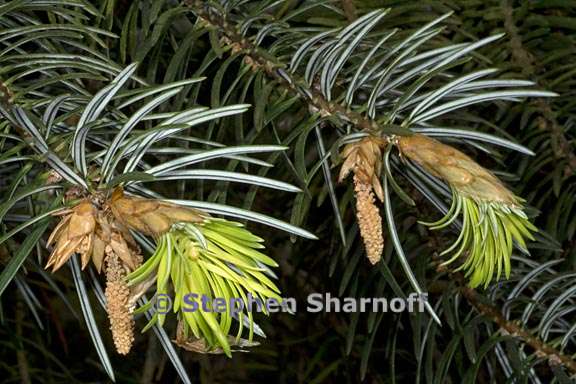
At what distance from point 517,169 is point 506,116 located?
0.07 metres

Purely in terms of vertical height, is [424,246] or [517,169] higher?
[517,169]

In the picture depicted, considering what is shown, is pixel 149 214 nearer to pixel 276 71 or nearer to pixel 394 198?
pixel 276 71

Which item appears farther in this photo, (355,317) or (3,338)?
(3,338)

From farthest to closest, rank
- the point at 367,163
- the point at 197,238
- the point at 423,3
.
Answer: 1. the point at 423,3
2. the point at 367,163
3. the point at 197,238

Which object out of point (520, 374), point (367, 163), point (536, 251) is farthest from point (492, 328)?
point (367, 163)

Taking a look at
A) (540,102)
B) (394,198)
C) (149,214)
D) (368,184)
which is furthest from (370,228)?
(540,102)

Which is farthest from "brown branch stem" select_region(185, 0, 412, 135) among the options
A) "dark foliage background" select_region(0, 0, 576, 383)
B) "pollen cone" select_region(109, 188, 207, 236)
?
"pollen cone" select_region(109, 188, 207, 236)

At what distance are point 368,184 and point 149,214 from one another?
6.1 inches

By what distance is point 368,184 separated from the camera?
21.3 inches

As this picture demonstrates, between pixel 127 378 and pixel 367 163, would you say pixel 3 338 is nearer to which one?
pixel 127 378

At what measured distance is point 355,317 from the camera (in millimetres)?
792

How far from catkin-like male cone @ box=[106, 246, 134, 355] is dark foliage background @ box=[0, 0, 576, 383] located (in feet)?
0.49

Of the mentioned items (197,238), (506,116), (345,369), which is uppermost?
(506,116)

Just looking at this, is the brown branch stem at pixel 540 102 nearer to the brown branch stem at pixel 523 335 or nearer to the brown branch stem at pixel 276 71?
the brown branch stem at pixel 523 335
